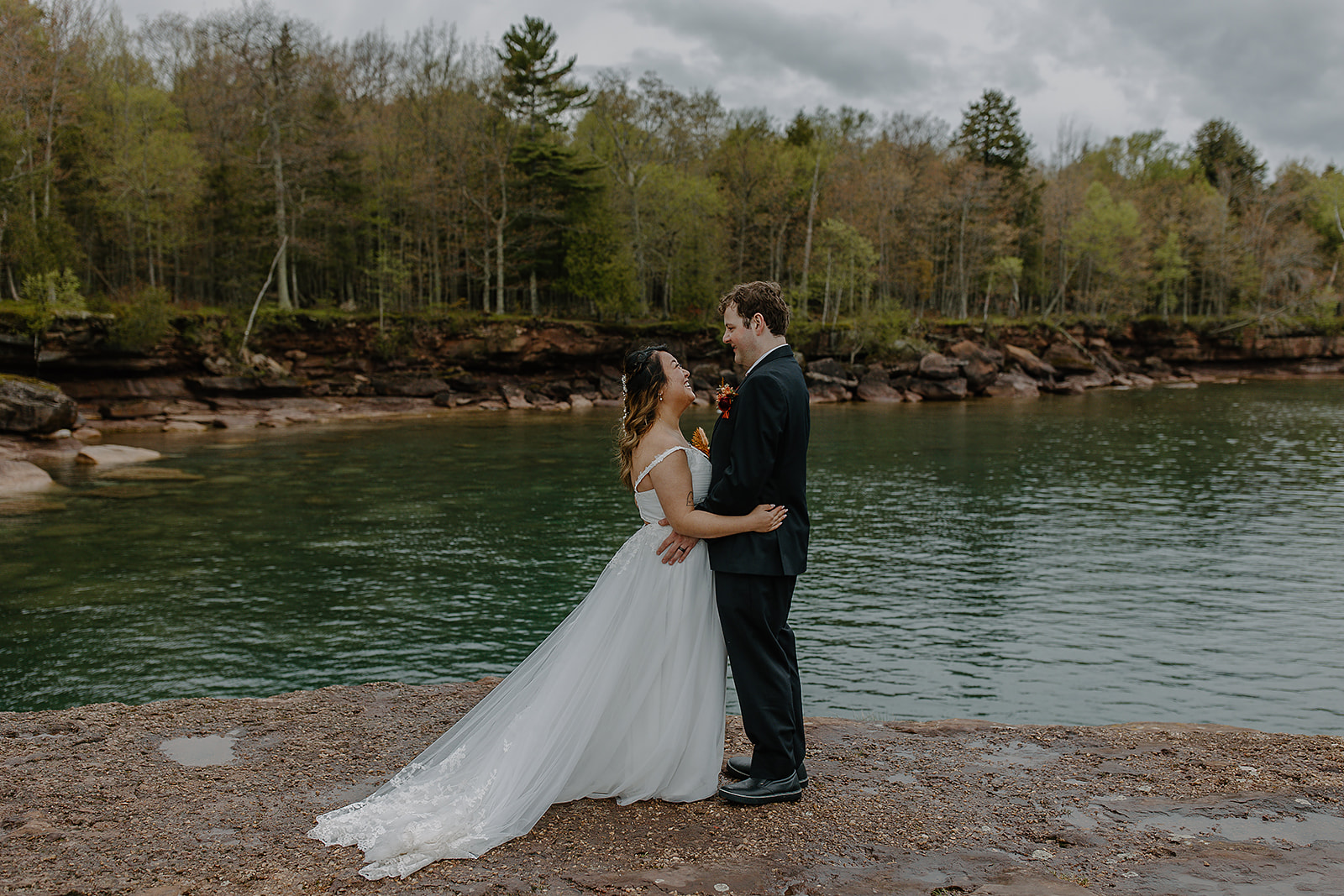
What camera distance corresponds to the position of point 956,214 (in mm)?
71250

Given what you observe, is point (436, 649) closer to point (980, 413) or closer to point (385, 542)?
point (385, 542)

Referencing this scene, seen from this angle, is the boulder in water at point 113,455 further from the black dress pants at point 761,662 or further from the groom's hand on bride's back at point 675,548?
the black dress pants at point 761,662

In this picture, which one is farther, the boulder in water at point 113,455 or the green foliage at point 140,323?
the green foliage at point 140,323

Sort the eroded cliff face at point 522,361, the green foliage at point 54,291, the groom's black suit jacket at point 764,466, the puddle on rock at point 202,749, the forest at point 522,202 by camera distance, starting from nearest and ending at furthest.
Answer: the groom's black suit jacket at point 764,466, the puddle on rock at point 202,749, the green foliage at point 54,291, the eroded cliff face at point 522,361, the forest at point 522,202

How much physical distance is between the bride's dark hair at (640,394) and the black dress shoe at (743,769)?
1715 millimetres

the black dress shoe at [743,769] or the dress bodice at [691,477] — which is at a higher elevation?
Result: the dress bodice at [691,477]

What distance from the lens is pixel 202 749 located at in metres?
5.29

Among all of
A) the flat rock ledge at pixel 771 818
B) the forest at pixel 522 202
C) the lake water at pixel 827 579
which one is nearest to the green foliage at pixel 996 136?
the forest at pixel 522 202

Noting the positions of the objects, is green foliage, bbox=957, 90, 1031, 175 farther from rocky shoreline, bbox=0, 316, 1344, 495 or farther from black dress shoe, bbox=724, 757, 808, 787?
black dress shoe, bbox=724, 757, 808, 787

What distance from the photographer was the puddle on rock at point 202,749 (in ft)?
16.7

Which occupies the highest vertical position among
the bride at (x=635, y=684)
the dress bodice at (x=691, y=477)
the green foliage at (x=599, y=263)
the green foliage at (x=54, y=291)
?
the green foliage at (x=599, y=263)

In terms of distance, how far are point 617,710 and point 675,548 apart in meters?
0.91

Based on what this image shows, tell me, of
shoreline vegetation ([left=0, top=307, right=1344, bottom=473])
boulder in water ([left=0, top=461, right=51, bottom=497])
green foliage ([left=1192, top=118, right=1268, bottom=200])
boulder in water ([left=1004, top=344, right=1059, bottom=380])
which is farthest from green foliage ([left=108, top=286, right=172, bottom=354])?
green foliage ([left=1192, top=118, right=1268, bottom=200])

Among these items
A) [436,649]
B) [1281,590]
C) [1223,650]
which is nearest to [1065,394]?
[1281,590]
